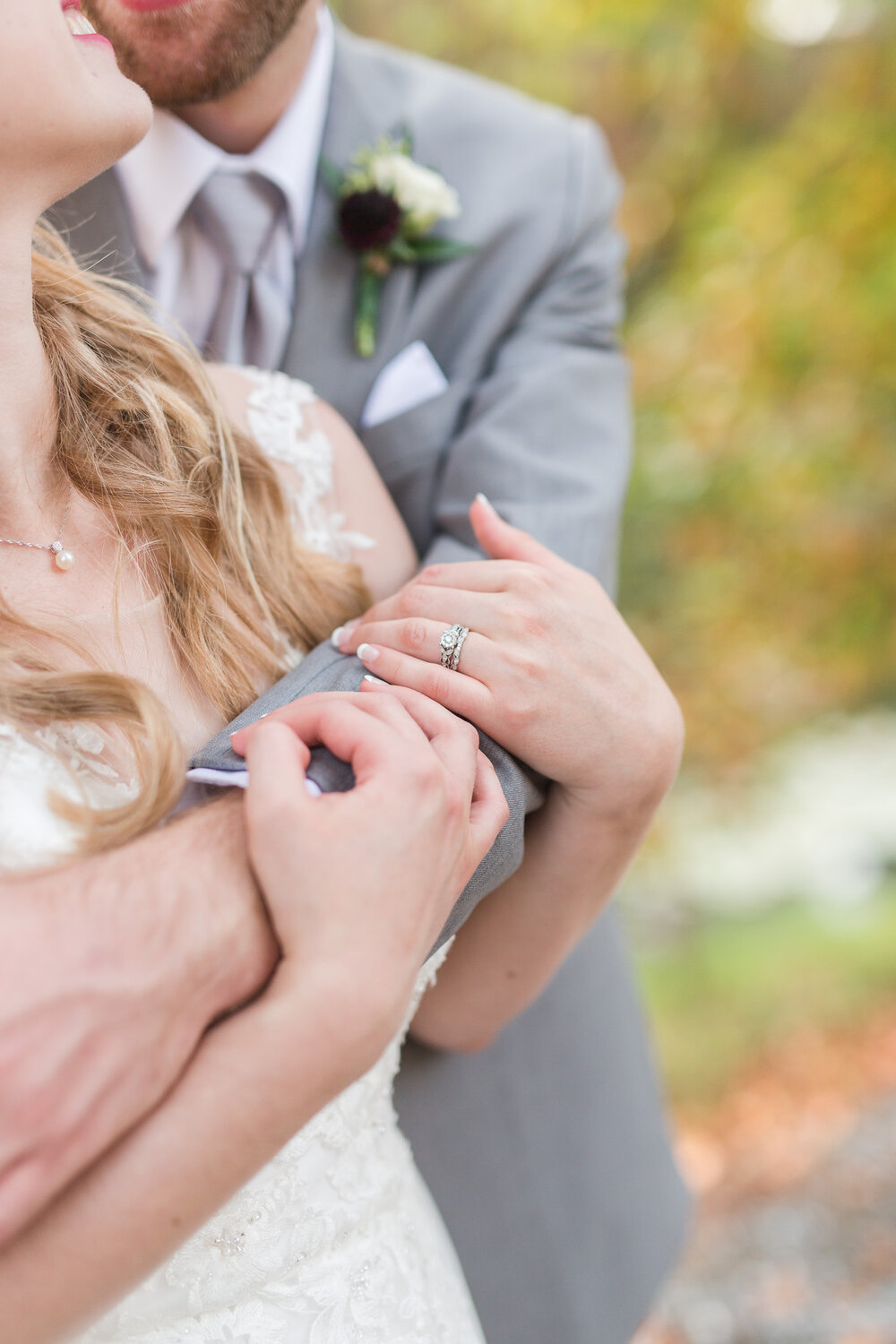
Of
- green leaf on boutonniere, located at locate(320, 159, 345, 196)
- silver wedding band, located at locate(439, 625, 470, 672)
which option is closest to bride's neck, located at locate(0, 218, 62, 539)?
silver wedding band, located at locate(439, 625, 470, 672)

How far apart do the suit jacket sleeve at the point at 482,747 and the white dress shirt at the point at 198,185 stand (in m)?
0.93

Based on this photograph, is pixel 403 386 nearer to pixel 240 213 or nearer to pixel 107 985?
pixel 240 213

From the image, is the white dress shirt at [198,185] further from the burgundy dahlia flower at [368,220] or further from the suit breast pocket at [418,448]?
the suit breast pocket at [418,448]

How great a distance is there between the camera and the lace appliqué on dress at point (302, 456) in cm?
171

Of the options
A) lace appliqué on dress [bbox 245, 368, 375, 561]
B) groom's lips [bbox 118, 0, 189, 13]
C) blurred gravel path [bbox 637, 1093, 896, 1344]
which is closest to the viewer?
lace appliqué on dress [bbox 245, 368, 375, 561]

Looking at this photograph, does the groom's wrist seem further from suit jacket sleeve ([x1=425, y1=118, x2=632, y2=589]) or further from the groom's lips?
the groom's lips

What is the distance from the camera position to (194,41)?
6.09 feet

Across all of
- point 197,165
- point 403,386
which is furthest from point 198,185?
point 403,386

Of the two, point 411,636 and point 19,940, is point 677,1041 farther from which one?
point 19,940

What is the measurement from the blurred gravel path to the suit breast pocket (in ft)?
11.5

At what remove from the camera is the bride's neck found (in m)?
1.36

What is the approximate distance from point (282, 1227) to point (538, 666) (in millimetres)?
797

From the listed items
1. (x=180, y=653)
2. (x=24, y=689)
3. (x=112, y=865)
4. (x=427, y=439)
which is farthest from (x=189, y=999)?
(x=427, y=439)

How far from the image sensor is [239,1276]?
4.45 ft
